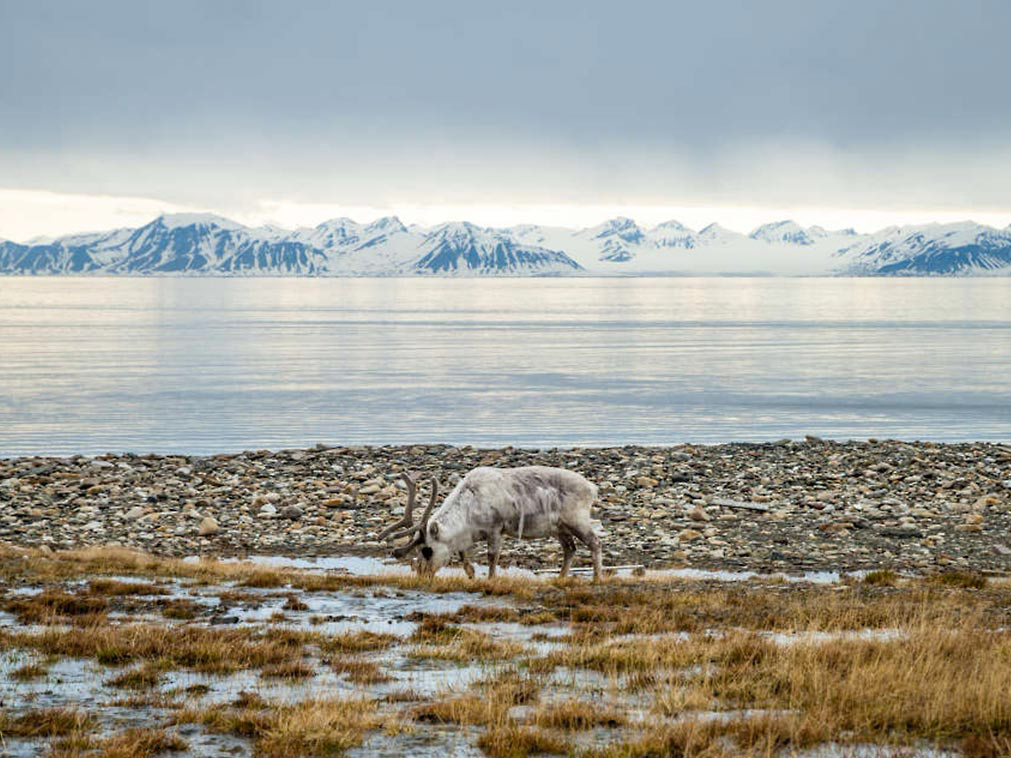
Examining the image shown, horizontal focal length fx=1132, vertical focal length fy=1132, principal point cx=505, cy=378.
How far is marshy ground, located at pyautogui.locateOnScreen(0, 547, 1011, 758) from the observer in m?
8.99

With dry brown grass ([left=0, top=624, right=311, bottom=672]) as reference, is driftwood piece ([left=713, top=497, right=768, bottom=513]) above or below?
below

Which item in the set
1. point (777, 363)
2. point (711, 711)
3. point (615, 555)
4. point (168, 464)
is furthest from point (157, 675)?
point (777, 363)

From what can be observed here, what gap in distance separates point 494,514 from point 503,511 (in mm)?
153

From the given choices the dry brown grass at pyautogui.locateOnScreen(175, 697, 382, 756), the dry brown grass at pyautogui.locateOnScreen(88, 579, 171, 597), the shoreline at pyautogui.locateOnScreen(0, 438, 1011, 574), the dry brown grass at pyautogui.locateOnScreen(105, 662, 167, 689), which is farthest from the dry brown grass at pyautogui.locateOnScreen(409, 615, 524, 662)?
the shoreline at pyautogui.locateOnScreen(0, 438, 1011, 574)

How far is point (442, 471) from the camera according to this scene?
35312 mm

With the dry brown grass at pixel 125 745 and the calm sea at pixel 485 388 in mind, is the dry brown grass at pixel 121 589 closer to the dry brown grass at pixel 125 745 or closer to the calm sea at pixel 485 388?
the dry brown grass at pixel 125 745

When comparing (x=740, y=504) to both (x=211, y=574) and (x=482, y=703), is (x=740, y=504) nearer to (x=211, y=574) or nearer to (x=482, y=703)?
(x=211, y=574)

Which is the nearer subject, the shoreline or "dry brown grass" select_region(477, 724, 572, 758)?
"dry brown grass" select_region(477, 724, 572, 758)

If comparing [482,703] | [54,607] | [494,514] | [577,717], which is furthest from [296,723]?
[494,514]

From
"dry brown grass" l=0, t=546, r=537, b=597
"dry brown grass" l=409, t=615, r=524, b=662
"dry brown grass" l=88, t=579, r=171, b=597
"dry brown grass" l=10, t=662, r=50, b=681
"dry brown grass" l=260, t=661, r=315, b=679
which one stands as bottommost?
"dry brown grass" l=0, t=546, r=537, b=597

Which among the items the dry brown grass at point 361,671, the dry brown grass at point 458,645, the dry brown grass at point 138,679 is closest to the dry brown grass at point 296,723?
the dry brown grass at point 361,671

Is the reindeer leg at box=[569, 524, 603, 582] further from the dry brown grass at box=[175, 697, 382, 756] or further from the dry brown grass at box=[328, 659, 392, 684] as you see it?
the dry brown grass at box=[175, 697, 382, 756]

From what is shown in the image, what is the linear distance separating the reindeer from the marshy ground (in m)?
0.88

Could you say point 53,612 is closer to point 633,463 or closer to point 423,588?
point 423,588
